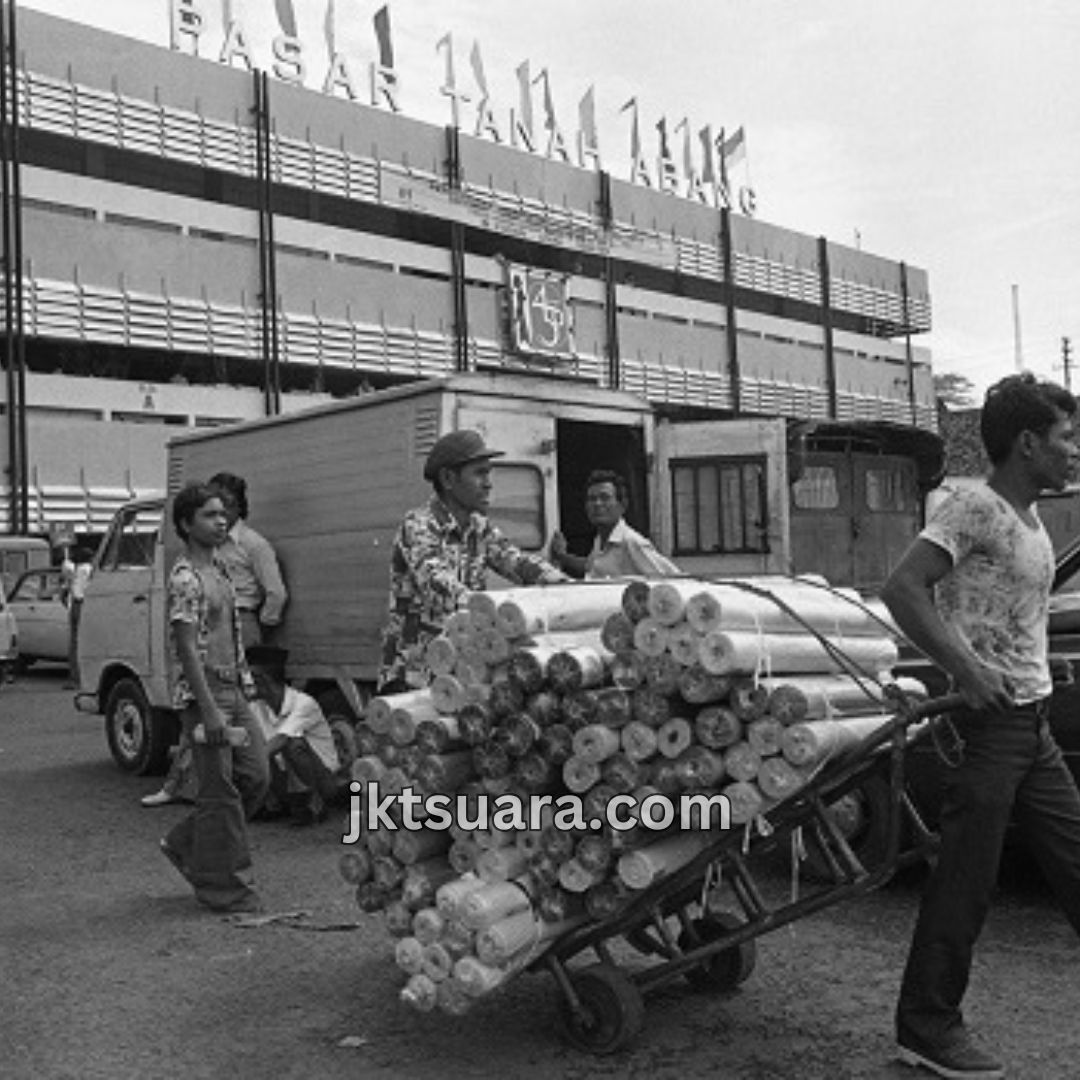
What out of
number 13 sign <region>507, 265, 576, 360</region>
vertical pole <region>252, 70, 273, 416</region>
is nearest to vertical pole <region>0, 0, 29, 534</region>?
vertical pole <region>252, 70, 273, 416</region>

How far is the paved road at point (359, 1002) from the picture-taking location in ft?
12.7

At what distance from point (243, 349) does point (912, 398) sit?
27.5m

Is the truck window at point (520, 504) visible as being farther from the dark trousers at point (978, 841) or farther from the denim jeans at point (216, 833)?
the dark trousers at point (978, 841)

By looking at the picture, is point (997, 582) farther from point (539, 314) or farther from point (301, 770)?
point (539, 314)

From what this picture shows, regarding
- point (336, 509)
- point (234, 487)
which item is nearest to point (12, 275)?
point (234, 487)

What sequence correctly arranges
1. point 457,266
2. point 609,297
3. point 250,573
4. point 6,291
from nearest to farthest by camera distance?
point 250,573
point 6,291
point 457,266
point 609,297

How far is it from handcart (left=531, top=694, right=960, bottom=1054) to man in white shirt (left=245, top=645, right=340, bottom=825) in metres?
3.82

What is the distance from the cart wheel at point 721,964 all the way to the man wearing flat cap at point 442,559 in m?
1.30

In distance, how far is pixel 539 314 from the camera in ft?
114

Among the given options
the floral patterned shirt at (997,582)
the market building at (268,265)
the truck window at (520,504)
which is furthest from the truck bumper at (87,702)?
the market building at (268,265)

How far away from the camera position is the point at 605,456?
9406mm

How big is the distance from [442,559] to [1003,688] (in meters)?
2.20

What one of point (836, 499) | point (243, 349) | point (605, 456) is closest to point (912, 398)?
point (243, 349)

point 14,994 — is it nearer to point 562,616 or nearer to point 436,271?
point 562,616
